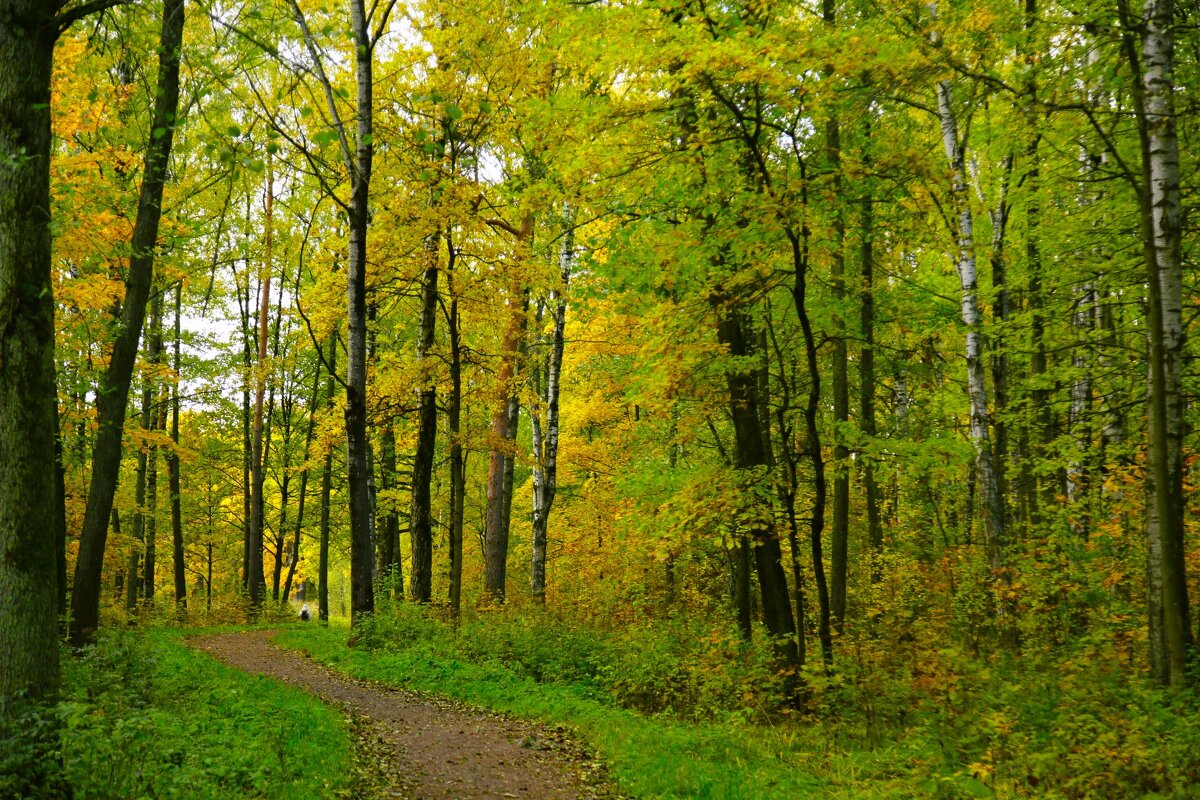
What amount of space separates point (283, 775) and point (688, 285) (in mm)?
7921

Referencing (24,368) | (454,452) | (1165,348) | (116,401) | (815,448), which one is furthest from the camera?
(454,452)

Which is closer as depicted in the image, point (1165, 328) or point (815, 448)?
point (1165, 328)

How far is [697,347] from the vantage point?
33.9ft

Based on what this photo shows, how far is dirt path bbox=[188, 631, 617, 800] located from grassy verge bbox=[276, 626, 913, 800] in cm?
35

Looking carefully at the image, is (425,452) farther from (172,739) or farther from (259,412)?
(172,739)

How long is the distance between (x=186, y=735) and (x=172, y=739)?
0.30 m

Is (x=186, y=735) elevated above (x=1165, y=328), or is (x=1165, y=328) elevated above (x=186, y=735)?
(x=1165, y=328)

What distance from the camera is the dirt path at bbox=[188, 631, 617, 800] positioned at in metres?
6.82

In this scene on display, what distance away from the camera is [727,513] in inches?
401

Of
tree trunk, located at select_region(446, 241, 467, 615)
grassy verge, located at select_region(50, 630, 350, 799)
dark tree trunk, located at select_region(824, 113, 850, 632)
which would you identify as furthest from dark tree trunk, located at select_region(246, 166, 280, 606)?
dark tree trunk, located at select_region(824, 113, 850, 632)

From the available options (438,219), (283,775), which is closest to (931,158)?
(438,219)

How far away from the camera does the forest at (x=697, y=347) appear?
611cm

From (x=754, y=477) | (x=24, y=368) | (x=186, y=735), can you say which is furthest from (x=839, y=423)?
(x=24, y=368)

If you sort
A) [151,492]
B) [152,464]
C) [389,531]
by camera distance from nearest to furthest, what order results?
[389,531]
[151,492]
[152,464]
